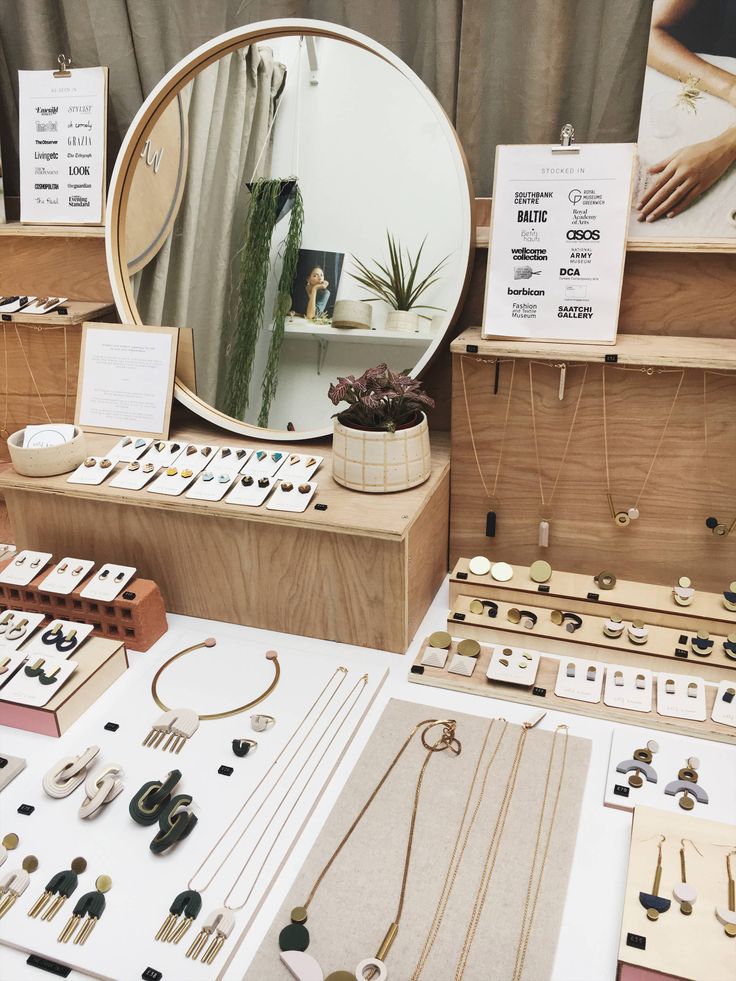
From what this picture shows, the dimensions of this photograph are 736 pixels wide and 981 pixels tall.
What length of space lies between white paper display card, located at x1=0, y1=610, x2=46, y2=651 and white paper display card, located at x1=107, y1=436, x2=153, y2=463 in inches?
15.0

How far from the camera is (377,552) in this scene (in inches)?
59.5

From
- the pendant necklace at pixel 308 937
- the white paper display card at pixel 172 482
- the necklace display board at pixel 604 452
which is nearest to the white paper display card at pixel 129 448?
the white paper display card at pixel 172 482

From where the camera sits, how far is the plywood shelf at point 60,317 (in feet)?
6.35

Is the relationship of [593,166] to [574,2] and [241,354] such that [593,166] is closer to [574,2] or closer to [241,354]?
[574,2]

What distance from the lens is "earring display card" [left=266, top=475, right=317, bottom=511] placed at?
1.57 meters

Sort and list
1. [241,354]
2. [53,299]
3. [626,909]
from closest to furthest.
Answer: [626,909] < [241,354] < [53,299]

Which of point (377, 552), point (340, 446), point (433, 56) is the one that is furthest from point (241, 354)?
point (433, 56)

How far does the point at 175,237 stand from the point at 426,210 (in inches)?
24.6

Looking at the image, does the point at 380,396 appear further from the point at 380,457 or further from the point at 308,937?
the point at 308,937

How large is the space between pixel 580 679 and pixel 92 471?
1084mm

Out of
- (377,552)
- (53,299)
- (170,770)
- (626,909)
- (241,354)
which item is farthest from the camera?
(53,299)

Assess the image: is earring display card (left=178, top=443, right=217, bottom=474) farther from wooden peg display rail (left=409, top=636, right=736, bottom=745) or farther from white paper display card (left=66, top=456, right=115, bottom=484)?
wooden peg display rail (left=409, top=636, right=736, bottom=745)

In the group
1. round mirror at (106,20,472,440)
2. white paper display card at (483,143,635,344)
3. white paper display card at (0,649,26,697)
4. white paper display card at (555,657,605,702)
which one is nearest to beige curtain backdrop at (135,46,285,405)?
round mirror at (106,20,472,440)

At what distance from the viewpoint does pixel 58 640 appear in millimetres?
1534
